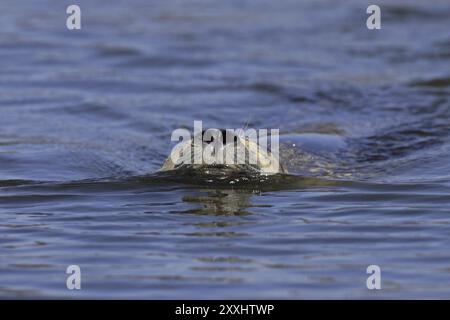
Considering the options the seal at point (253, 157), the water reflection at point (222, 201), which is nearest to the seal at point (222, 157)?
the seal at point (253, 157)

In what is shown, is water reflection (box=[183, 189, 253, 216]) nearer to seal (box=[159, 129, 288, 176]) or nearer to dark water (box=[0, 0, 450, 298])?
dark water (box=[0, 0, 450, 298])

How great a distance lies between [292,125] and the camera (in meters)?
9.14

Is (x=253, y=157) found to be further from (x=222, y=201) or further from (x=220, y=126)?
(x=220, y=126)

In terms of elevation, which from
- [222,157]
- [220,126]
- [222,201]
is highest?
[220,126]

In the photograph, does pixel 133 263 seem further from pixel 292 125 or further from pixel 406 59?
pixel 406 59

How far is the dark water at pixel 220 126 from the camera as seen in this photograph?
4.80m

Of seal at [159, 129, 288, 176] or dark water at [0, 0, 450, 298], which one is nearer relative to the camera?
dark water at [0, 0, 450, 298]

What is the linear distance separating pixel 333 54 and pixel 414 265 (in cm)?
802

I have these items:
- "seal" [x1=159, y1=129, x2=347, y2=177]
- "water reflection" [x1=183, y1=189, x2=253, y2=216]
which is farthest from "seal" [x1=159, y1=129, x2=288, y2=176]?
"water reflection" [x1=183, y1=189, x2=253, y2=216]

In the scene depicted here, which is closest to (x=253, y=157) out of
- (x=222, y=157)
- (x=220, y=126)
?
(x=222, y=157)

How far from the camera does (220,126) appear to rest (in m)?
9.16

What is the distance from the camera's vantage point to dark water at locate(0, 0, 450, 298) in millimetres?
4801

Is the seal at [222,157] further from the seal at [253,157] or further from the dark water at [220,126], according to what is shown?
the dark water at [220,126]
